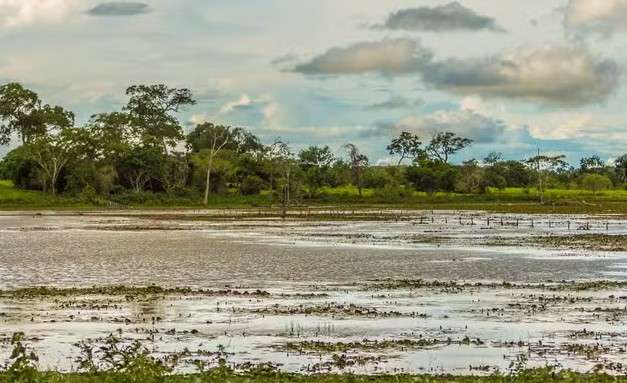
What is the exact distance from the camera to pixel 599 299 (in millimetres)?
30266

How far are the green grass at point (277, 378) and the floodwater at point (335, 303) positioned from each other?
2.09m

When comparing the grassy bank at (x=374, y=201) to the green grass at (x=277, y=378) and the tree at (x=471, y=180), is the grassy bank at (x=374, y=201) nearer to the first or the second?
the tree at (x=471, y=180)

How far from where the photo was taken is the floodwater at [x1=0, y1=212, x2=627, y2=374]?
2050 centimetres

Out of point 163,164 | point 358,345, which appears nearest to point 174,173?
point 163,164

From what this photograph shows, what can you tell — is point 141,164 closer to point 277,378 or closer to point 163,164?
point 163,164

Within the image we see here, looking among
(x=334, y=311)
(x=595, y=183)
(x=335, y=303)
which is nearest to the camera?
(x=334, y=311)

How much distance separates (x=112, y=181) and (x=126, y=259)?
88035 millimetres

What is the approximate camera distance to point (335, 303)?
29172mm

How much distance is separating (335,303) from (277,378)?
13402mm

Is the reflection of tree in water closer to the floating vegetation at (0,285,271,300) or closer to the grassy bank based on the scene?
the floating vegetation at (0,285,271,300)

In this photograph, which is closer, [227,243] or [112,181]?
[227,243]

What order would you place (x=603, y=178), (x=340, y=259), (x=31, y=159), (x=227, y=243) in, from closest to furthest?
1. (x=340, y=259)
2. (x=227, y=243)
3. (x=31, y=159)
4. (x=603, y=178)

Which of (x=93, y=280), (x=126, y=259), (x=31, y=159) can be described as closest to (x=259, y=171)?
(x=31, y=159)

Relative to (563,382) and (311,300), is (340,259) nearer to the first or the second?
(311,300)
